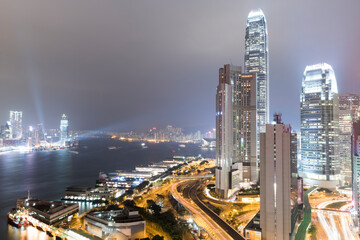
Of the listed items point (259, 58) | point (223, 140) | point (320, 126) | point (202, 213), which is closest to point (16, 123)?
point (259, 58)

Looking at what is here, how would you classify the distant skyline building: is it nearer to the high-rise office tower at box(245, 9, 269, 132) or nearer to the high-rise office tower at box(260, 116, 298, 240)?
the high-rise office tower at box(245, 9, 269, 132)

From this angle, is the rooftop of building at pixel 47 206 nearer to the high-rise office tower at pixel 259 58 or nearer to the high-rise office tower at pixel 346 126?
the high-rise office tower at pixel 346 126

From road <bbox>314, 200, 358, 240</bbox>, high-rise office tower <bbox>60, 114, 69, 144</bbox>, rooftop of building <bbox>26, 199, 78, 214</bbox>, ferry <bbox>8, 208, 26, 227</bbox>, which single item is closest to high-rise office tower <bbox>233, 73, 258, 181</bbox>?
road <bbox>314, 200, 358, 240</bbox>

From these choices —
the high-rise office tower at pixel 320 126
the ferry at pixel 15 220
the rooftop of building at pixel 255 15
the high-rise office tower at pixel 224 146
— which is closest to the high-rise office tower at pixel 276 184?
the high-rise office tower at pixel 224 146

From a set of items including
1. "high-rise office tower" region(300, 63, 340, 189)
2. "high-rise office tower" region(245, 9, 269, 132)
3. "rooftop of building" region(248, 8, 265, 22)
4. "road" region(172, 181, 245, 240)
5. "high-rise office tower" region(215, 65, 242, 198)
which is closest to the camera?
"road" region(172, 181, 245, 240)

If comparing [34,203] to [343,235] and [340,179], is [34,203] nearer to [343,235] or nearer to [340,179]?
[343,235]

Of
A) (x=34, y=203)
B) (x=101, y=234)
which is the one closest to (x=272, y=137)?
(x=101, y=234)
